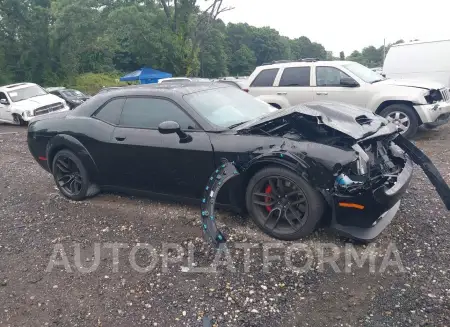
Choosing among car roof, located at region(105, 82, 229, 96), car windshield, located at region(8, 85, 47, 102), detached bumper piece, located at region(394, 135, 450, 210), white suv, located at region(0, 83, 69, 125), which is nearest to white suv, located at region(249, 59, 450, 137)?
detached bumper piece, located at region(394, 135, 450, 210)

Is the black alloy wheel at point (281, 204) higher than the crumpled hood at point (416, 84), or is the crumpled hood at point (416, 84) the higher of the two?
the crumpled hood at point (416, 84)

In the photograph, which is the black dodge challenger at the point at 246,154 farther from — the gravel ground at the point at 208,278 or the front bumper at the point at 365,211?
the gravel ground at the point at 208,278

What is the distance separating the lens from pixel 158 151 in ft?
14.3

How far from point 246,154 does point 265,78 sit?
5721 mm

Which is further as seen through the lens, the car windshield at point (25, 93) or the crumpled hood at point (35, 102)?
the car windshield at point (25, 93)

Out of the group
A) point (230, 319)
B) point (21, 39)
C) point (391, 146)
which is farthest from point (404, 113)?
point (21, 39)

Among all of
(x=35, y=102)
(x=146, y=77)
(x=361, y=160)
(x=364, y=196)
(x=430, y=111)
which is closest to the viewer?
(x=364, y=196)

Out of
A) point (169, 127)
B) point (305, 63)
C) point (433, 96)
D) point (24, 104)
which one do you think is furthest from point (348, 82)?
point (24, 104)

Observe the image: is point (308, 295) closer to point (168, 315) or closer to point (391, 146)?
point (168, 315)

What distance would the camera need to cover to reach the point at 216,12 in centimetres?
3497

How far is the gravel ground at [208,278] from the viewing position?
114 inches

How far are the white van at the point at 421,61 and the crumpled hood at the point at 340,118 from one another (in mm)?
7138

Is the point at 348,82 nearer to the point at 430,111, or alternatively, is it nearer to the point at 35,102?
the point at 430,111

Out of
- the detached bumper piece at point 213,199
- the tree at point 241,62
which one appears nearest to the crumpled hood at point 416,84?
the detached bumper piece at point 213,199
